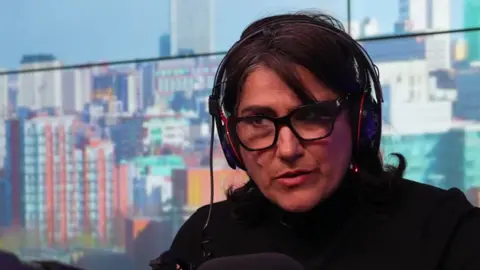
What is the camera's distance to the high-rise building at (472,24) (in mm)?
2027

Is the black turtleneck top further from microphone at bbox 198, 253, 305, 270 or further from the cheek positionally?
microphone at bbox 198, 253, 305, 270

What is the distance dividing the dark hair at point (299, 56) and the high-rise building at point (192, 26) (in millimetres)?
1437

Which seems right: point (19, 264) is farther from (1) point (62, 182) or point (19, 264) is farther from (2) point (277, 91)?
(1) point (62, 182)

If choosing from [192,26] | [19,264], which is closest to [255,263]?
[19,264]

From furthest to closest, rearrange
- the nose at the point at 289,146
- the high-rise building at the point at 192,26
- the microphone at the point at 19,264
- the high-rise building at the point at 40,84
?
1. the high-rise building at the point at 40,84
2. the high-rise building at the point at 192,26
3. the nose at the point at 289,146
4. the microphone at the point at 19,264

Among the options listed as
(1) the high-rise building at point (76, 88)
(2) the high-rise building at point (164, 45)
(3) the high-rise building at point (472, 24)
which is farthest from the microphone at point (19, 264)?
(1) the high-rise building at point (76, 88)

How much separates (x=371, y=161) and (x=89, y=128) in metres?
1.75

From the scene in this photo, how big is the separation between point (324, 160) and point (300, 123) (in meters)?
0.05

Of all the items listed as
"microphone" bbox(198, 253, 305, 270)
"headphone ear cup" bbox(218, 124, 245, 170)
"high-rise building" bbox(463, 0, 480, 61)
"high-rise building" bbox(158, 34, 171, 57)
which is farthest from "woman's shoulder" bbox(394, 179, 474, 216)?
"high-rise building" bbox(158, 34, 171, 57)

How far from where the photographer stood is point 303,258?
822 mm

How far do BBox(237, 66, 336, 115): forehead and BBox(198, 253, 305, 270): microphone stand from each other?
10.4 inches

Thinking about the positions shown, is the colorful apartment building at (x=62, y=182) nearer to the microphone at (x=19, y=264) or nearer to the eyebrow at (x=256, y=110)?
the eyebrow at (x=256, y=110)

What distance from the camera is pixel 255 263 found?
49 centimetres

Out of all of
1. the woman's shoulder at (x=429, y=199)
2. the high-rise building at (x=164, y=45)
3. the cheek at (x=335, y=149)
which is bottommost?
the woman's shoulder at (x=429, y=199)
